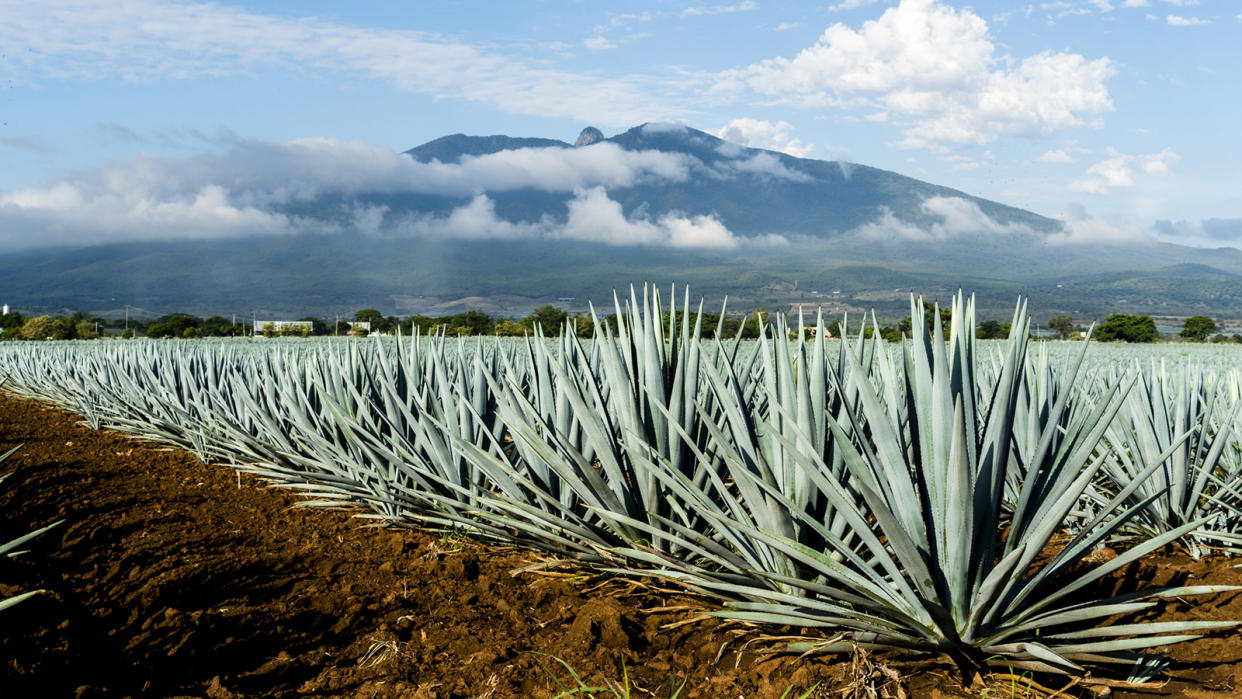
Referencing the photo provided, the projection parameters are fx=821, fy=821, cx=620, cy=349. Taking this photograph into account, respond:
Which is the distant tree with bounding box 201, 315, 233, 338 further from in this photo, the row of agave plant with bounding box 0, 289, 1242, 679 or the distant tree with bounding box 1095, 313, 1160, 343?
the distant tree with bounding box 1095, 313, 1160, 343

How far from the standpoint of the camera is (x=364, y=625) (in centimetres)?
236

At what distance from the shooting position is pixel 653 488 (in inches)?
101

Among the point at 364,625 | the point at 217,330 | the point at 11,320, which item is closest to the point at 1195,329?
the point at 217,330

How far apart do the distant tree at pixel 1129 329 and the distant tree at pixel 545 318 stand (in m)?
40.0

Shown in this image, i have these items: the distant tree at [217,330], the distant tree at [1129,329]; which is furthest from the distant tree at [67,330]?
the distant tree at [1129,329]

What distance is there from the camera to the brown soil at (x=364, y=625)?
1982 mm

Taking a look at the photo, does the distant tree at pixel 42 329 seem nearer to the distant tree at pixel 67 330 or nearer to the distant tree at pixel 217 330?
the distant tree at pixel 67 330

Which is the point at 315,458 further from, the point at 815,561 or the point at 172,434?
the point at 815,561

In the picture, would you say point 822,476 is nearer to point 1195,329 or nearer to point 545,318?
point 545,318

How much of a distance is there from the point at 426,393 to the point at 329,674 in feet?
5.96

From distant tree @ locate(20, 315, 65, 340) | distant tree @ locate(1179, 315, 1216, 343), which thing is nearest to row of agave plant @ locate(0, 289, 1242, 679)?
distant tree @ locate(20, 315, 65, 340)

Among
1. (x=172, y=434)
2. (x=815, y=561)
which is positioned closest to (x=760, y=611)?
(x=815, y=561)

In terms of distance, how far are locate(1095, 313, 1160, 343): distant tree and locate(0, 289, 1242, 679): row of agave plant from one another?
2480 inches

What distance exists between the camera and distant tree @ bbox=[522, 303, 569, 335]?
320cm
